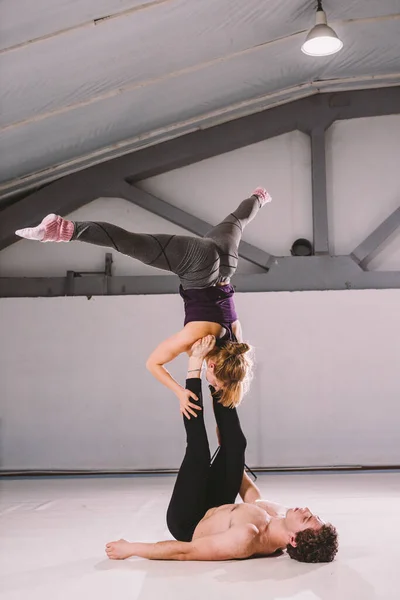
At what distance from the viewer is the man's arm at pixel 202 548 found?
9.75 feet

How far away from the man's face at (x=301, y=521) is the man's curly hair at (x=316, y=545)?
2cm

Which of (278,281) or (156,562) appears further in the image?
(278,281)

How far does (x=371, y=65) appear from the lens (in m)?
6.50

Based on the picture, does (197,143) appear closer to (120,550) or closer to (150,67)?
(150,67)

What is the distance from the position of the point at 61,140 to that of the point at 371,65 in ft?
10.5

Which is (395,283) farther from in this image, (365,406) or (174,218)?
(174,218)

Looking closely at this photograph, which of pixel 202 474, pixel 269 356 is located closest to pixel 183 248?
pixel 202 474

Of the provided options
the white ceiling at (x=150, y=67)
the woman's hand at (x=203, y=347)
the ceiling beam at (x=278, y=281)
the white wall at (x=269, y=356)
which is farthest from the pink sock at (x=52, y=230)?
the ceiling beam at (x=278, y=281)

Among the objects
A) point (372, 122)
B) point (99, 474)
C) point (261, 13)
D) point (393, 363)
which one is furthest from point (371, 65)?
point (99, 474)

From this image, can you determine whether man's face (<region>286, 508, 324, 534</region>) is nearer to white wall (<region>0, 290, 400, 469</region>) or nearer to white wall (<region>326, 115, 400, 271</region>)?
white wall (<region>0, 290, 400, 469</region>)

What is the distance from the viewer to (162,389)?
22.1 feet

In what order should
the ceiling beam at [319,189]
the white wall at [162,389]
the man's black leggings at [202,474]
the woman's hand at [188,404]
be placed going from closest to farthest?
1. the man's black leggings at [202,474]
2. the woman's hand at [188,404]
3. the white wall at [162,389]
4. the ceiling beam at [319,189]

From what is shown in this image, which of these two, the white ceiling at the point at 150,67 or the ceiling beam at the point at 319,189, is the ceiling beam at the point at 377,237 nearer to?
the ceiling beam at the point at 319,189

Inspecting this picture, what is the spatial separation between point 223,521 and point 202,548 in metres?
0.17
